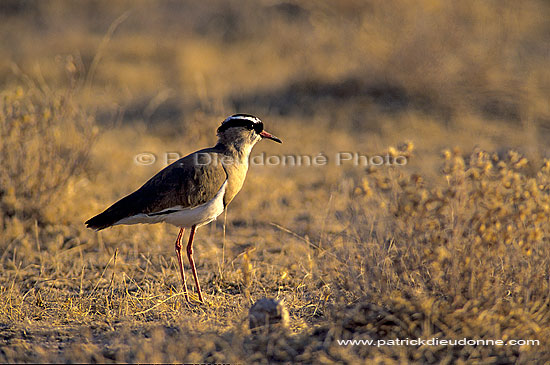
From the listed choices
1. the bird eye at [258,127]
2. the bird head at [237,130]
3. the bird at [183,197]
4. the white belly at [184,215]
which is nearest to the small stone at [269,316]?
the bird at [183,197]

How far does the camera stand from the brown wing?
461cm

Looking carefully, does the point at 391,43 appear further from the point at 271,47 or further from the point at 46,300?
the point at 46,300

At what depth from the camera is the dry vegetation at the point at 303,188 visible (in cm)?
371

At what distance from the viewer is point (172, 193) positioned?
4629mm

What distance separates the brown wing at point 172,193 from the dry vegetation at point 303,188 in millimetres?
457

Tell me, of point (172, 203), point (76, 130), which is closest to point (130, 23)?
point (76, 130)

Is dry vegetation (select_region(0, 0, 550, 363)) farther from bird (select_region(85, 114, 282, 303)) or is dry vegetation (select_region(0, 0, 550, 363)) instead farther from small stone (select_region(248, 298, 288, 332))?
bird (select_region(85, 114, 282, 303))

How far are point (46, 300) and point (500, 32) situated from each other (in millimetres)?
8950

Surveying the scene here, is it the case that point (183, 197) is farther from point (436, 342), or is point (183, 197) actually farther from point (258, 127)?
point (436, 342)

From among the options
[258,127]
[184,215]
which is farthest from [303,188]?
[184,215]

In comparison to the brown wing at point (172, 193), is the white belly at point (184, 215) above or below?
below

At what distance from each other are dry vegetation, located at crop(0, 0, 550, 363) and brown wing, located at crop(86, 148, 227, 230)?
1.50 feet

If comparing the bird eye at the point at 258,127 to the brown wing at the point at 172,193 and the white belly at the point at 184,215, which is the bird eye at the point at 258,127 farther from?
the white belly at the point at 184,215

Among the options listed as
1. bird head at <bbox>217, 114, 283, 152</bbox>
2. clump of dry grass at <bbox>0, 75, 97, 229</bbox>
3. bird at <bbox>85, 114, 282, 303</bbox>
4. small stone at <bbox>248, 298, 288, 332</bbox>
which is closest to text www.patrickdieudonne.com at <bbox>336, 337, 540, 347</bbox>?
small stone at <bbox>248, 298, 288, 332</bbox>
